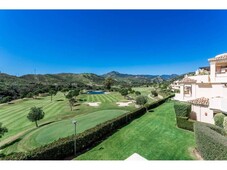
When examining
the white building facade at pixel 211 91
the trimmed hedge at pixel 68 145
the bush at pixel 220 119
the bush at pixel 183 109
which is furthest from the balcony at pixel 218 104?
the trimmed hedge at pixel 68 145

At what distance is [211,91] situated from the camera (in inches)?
509

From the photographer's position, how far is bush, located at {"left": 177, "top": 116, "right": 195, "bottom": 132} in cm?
1138

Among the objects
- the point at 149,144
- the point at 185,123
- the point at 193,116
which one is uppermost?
the point at 193,116

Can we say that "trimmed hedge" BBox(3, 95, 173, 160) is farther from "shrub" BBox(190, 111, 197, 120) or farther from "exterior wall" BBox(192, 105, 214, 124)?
"exterior wall" BBox(192, 105, 214, 124)

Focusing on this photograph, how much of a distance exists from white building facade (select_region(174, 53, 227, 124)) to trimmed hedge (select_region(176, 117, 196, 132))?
4.36 feet

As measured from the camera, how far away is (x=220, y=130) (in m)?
9.02

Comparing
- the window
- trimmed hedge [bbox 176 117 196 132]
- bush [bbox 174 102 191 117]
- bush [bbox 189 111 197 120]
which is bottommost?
trimmed hedge [bbox 176 117 196 132]

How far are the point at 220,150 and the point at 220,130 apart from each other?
386 centimetres

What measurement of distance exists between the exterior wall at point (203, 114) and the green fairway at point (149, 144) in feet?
6.35

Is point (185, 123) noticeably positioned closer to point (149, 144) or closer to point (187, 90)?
point (149, 144)

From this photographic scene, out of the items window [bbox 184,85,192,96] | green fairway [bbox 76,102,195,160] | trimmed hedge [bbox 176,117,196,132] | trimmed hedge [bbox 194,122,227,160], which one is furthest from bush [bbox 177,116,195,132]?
trimmed hedge [bbox 194,122,227,160]

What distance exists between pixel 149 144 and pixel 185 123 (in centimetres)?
365

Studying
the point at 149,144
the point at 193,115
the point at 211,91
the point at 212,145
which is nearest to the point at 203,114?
the point at 193,115
